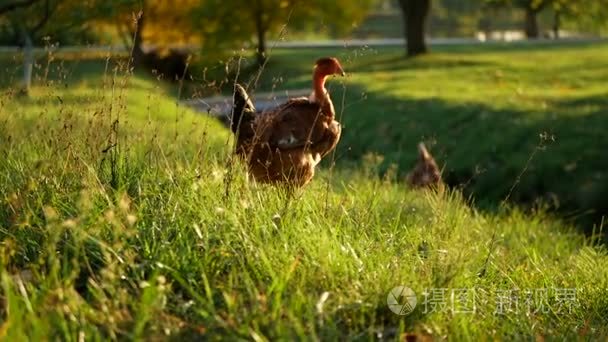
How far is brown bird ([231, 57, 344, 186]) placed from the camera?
24.3 ft

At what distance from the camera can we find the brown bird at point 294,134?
24.3 ft

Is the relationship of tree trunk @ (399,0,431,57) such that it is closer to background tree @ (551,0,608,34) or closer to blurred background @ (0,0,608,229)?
blurred background @ (0,0,608,229)

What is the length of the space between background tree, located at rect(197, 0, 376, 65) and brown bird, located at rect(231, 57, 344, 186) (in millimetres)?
22159

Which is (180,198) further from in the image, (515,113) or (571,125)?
(515,113)

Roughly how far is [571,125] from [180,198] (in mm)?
11626

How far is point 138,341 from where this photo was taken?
404 centimetres

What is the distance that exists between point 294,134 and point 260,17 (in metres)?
24.7

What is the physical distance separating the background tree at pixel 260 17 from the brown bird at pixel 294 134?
22.2 m

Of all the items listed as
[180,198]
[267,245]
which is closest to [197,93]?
[180,198]

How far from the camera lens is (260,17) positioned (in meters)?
31.8

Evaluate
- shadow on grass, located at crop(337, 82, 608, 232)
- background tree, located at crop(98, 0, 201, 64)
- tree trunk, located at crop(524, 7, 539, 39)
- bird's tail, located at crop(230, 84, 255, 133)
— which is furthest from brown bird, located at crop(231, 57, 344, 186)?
tree trunk, located at crop(524, 7, 539, 39)

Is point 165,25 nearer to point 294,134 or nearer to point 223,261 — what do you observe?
point 294,134

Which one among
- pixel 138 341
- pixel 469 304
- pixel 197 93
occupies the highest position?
pixel 197 93

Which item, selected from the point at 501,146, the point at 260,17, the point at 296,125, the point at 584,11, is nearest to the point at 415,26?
the point at 260,17
